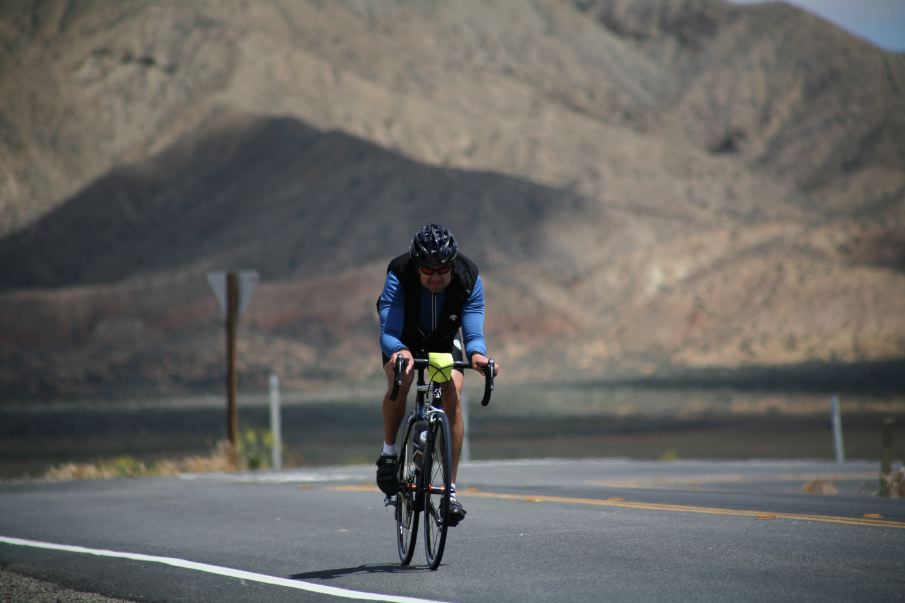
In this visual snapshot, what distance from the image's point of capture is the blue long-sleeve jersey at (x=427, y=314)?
26.9ft

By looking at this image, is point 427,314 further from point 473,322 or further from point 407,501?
point 407,501

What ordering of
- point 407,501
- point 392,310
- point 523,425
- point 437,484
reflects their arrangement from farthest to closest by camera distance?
point 523,425
point 407,501
point 437,484
point 392,310

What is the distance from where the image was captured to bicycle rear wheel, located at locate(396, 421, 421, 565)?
837 centimetres

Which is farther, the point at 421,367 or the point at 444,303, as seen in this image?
the point at 444,303

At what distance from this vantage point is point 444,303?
8.32 meters

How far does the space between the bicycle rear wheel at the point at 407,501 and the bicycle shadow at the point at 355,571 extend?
0.07 meters

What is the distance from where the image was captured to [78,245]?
97.6m

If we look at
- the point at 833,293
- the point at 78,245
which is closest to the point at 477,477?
the point at 833,293

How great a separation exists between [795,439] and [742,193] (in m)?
Answer: 67.5

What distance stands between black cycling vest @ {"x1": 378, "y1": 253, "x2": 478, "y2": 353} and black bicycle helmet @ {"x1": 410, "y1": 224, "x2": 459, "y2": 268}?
204 millimetres

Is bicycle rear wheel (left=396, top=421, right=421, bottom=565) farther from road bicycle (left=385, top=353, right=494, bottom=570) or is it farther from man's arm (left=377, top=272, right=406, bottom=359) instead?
man's arm (left=377, top=272, right=406, bottom=359)

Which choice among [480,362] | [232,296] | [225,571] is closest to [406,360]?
[480,362]

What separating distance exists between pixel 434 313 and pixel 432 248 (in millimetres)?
485

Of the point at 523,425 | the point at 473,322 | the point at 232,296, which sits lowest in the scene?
the point at 473,322
